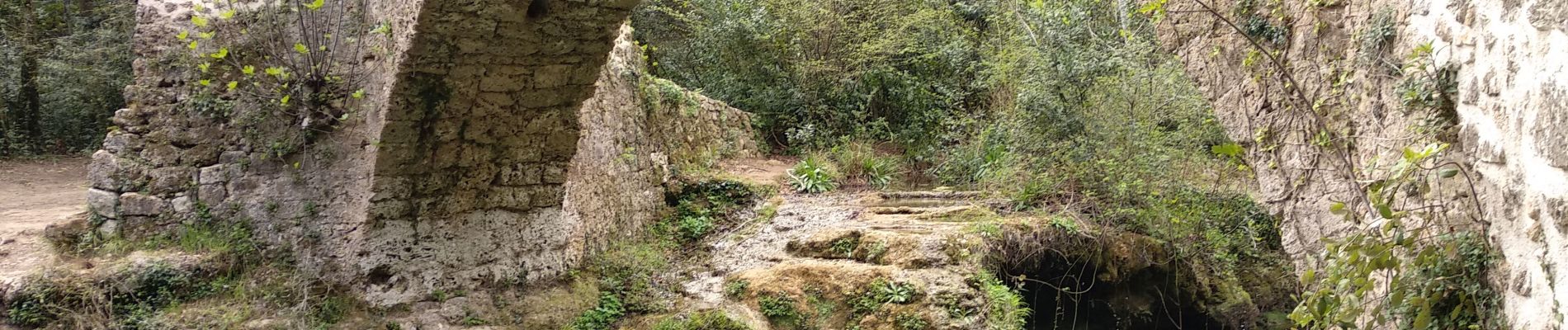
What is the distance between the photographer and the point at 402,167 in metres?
5.98

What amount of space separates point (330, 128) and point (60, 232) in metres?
1.71

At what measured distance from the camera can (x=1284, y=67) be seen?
490 centimetres

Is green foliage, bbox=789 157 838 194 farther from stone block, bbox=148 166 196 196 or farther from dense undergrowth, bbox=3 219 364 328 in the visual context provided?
stone block, bbox=148 166 196 196

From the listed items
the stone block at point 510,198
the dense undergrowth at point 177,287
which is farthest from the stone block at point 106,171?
the stone block at point 510,198

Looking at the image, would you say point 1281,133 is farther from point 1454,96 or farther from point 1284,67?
point 1454,96

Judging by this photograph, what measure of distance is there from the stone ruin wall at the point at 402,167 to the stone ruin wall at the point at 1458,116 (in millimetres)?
3569

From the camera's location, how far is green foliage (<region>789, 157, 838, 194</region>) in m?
9.75

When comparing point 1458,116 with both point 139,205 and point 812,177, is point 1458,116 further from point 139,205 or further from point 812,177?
point 139,205

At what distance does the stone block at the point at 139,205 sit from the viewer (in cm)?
605

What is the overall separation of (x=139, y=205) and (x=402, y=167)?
178 cm

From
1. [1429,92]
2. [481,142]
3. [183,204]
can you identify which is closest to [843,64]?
[481,142]

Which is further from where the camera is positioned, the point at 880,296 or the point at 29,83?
the point at 29,83

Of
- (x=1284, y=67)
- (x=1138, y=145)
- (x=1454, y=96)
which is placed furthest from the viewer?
(x=1138, y=145)

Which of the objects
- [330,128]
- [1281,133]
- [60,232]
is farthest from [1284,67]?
[60,232]
